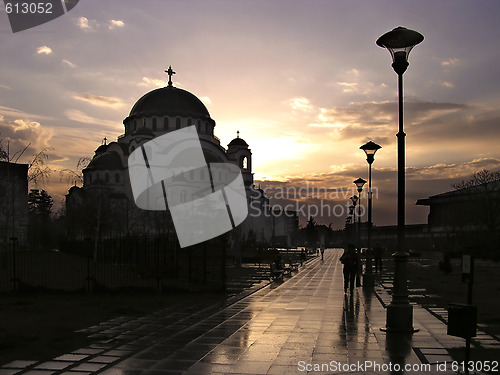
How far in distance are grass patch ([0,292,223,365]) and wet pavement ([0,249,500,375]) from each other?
21.3 inches

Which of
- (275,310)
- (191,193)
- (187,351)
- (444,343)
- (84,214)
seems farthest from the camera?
(191,193)

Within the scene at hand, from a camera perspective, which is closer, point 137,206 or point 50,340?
point 50,340

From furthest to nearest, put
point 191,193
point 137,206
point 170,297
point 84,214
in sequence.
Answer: point 191,193, point 137,206, point 84,214, point 170,297

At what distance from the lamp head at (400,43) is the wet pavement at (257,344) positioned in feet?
18.8

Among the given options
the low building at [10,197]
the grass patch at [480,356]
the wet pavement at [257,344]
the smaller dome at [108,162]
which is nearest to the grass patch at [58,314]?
the wet pavement at [257,344]

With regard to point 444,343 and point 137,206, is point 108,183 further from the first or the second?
point 444,343

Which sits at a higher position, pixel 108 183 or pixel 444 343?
pixel 108 183

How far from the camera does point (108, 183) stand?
85.9 m

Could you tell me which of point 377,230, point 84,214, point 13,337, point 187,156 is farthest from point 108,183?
point 13,337

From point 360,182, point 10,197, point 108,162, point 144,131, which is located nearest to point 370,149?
point 360,182

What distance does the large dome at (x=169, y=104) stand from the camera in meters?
89.2

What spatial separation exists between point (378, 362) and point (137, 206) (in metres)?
66.6

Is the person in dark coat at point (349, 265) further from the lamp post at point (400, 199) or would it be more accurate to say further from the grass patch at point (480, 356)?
the grass patch at point (480, 356)

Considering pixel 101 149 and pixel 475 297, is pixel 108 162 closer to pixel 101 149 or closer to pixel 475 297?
pixel 101 149
